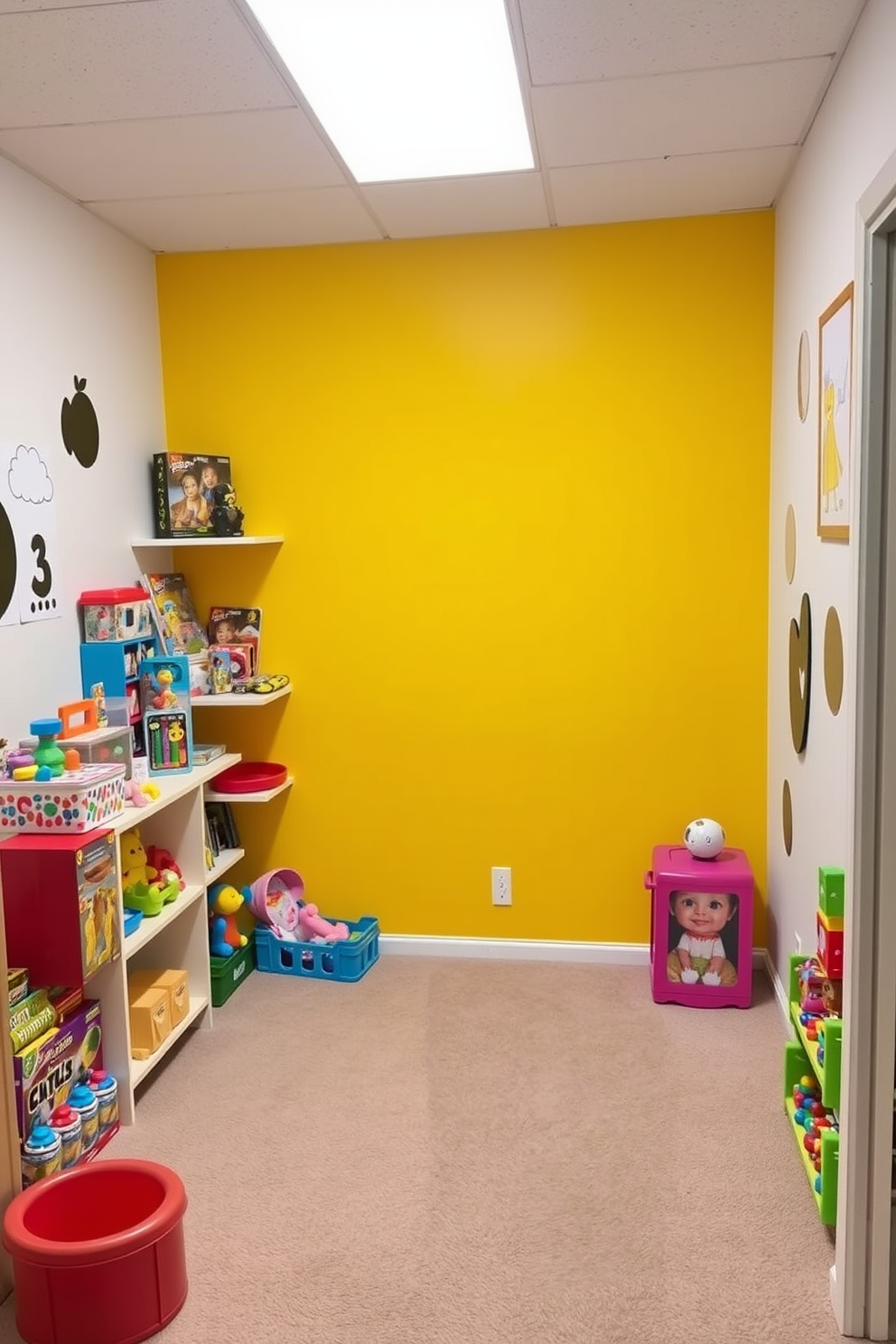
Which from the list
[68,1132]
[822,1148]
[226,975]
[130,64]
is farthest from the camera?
[226,975]

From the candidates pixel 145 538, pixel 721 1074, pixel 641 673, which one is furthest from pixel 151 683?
pixel 721 1074

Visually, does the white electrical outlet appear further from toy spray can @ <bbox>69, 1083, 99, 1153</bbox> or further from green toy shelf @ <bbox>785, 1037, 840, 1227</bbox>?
toy spray can @ <bbox>69, 1083, 99, 1153</bbox>

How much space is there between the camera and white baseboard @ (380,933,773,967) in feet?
11.5

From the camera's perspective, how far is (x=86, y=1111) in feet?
7.85

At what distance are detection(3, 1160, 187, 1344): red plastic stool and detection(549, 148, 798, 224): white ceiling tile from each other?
2.57 meters

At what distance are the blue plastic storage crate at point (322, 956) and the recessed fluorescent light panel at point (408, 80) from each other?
223cm

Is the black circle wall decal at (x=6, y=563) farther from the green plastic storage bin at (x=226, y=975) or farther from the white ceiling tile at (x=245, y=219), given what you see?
the green plastic storage bin at (x=226, y=975)

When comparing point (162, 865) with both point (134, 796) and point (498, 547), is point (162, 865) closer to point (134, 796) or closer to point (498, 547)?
point (134, 796)

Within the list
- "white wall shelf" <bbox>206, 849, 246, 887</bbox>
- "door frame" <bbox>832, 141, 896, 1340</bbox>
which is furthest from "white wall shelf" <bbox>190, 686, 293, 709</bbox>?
"door frame" <bbox>832, 141, 896, 1340</bbox>

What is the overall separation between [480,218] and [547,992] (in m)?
2.32

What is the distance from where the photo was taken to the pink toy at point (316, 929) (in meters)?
3.51

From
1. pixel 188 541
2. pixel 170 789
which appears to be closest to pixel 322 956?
pixel 170 789

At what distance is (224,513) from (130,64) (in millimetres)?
1448

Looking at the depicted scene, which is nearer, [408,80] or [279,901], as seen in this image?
[408,80]
